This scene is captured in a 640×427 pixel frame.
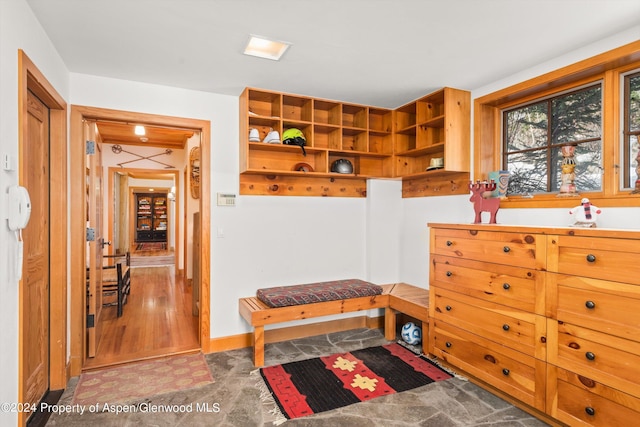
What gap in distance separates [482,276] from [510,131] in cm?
143

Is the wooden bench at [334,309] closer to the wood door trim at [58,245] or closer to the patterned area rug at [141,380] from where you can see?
the patterned area rug at [141,380]

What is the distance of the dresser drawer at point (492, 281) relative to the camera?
2.29 m

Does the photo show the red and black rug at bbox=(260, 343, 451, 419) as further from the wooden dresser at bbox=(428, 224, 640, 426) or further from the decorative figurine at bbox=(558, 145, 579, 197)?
the decorative figurine at bbox=(558, 145, 579, 197)

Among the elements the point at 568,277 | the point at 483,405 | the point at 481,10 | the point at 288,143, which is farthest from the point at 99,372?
the point at 481,10

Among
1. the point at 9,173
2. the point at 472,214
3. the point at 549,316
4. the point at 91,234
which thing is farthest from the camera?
the point at 472,214

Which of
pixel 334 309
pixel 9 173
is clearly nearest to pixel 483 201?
pixel 334 309

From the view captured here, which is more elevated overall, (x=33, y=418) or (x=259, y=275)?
(x=259, y=275)

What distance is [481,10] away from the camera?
2014mm

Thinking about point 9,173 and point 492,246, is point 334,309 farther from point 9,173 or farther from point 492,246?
point 9,173

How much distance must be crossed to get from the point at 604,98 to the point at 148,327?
4801mm

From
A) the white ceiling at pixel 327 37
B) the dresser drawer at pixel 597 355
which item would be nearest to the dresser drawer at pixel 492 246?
the dresser drawer at pixel 597 355

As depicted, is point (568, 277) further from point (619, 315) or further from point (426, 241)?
point (426, 241)

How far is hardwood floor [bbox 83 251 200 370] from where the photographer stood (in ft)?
10.9

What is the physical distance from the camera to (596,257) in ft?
6.47
